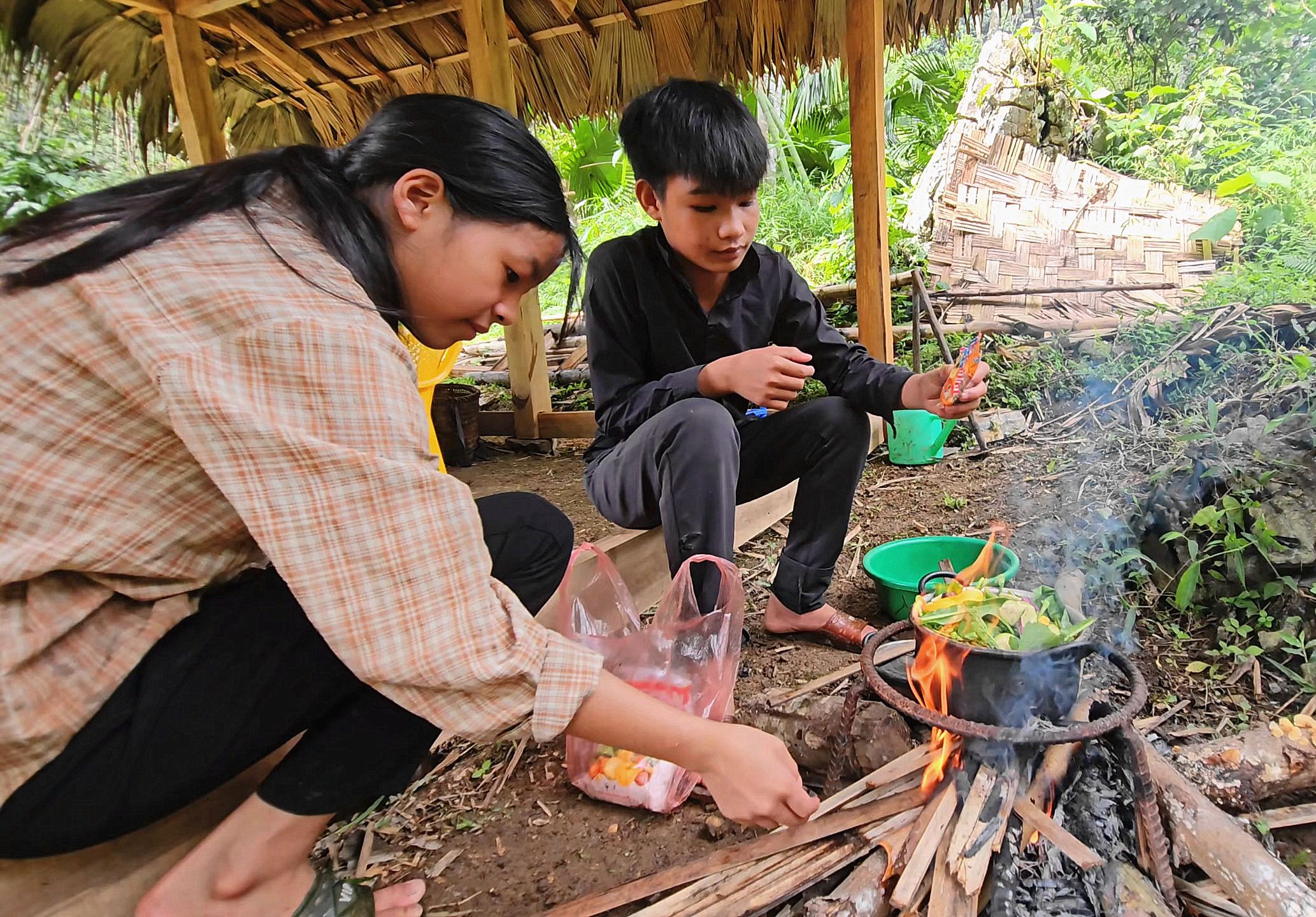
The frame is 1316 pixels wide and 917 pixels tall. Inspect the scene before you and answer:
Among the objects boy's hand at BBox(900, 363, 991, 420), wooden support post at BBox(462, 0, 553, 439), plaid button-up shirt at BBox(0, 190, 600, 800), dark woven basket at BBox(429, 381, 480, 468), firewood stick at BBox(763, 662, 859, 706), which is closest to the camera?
plaid button-up shirt at BBox(0, 190, 600, 800)

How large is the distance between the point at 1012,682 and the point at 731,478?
0.89 meters

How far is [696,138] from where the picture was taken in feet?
7.12

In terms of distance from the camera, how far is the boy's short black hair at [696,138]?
2166mm

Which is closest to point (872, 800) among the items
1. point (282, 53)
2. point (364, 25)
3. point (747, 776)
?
point (747, 776)

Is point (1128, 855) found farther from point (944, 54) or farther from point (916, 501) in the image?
point (944, 54)

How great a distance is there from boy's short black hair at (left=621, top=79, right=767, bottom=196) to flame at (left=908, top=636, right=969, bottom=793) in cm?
138

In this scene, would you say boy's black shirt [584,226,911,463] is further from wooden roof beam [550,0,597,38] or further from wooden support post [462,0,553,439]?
wooden roof beam [550,0,597,38]

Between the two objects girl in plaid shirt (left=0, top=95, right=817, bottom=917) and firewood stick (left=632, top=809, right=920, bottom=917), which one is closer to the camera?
girl in plaid shirt (left=0, top=95, right=817, bottom=917)

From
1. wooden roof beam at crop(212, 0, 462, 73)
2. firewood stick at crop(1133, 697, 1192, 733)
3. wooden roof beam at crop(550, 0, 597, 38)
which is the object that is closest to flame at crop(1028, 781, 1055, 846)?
firewood stick at crop(1133, 697, 1192, 733)

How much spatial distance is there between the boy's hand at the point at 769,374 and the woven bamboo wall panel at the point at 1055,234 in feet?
13.3

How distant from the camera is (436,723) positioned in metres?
1.05

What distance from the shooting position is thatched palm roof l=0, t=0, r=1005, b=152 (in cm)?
394

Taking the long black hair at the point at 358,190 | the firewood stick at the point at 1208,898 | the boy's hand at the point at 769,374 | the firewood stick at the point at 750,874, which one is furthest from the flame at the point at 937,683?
the long black hair at the point at 358,190

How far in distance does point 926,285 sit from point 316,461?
18.9 feet
